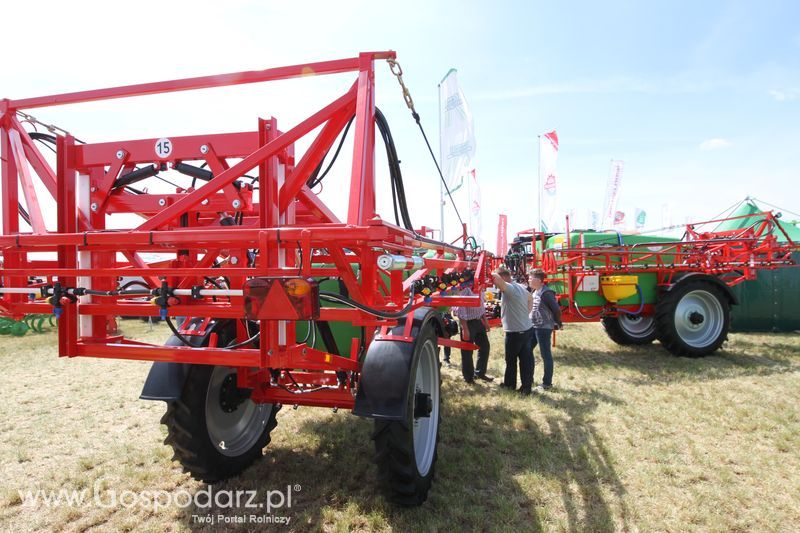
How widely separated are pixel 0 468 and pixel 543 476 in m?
4.19

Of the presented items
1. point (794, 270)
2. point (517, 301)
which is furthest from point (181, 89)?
point (794, 270)

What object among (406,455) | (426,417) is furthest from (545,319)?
(406,455)

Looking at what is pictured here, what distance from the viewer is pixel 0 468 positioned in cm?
364

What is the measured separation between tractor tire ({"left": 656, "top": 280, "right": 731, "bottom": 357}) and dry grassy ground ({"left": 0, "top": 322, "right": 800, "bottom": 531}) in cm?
109

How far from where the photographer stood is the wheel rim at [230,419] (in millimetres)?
3256

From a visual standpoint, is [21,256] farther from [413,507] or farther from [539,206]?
[539,206]

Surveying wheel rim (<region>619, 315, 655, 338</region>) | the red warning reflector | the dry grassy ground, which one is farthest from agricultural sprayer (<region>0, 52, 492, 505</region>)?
wheel rim (<region>619, 315, 655, 338</region>)

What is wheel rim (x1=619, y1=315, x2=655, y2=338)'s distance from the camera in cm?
848

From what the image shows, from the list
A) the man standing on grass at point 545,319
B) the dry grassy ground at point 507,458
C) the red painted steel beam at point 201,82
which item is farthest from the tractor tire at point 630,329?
the red painted steel beam at point 201,82

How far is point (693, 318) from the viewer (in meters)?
7.62

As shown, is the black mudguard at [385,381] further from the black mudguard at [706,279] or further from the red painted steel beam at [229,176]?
the black mudguard at [706,279]

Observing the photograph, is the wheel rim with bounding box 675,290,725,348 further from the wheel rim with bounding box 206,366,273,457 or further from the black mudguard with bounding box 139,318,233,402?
the black mudguard with bounding box 139,318,233,402

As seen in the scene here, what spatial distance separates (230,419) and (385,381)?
5.37ft

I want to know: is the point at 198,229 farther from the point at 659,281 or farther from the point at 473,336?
the point at 659,281
